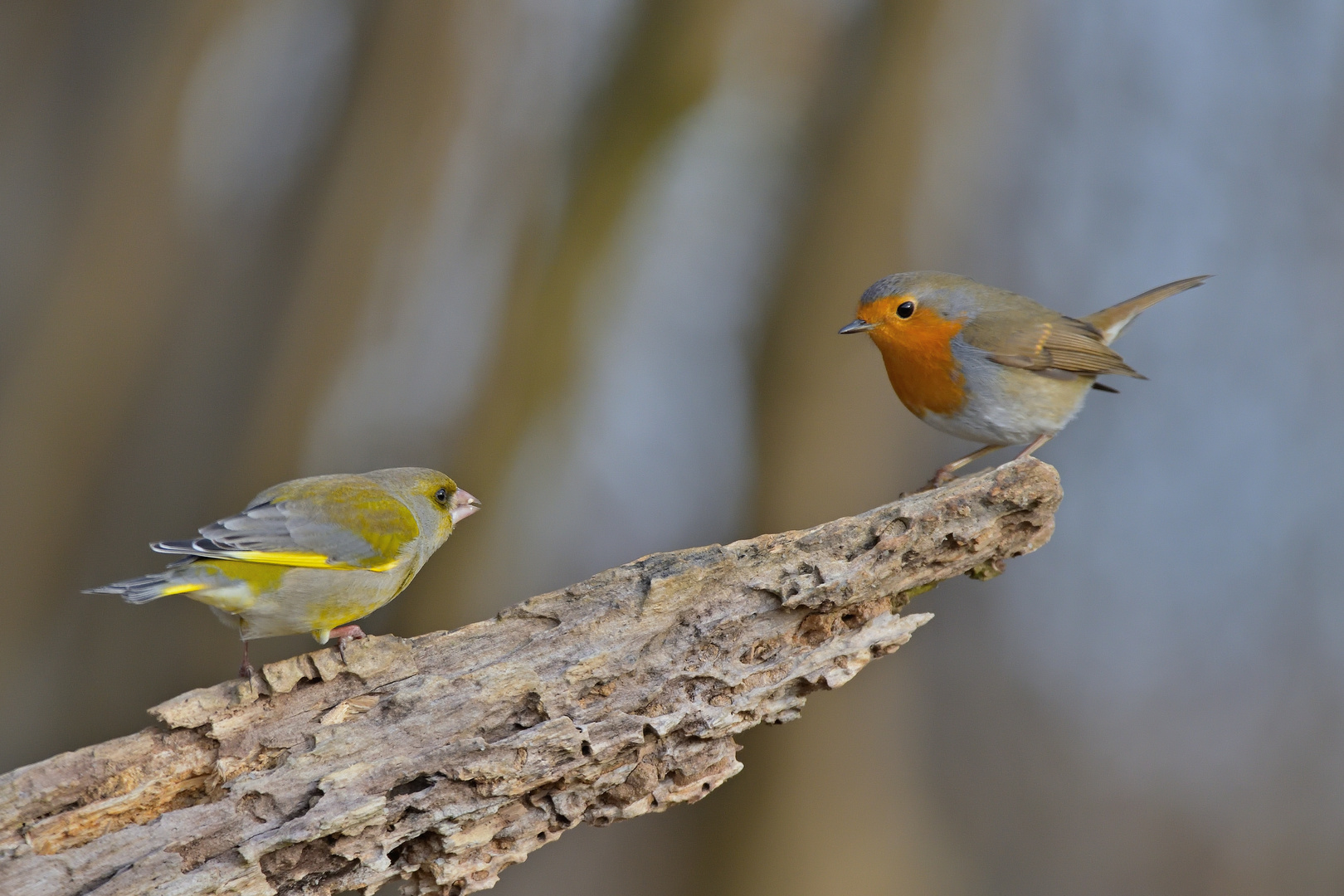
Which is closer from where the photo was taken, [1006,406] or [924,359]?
[1006,406]

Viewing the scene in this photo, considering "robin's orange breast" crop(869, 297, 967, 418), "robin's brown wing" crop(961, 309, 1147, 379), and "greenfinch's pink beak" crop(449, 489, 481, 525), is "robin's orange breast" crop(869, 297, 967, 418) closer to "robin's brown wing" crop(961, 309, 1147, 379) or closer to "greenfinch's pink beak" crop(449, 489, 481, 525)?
"robin's brown wing" crop(961, 309, 1147, 379)

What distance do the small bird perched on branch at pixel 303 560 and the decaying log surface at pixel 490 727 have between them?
20cm

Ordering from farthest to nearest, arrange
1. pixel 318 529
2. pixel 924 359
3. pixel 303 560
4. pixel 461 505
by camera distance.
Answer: pixel 924 359 → pixel 461 505 → pixel 318 529 → pixel 303 560

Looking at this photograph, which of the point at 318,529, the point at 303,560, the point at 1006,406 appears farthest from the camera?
the point at 1006,406

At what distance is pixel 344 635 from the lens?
3.30m

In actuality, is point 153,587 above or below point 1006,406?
above

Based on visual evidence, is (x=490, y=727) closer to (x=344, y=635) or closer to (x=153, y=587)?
(x=344, y=635)

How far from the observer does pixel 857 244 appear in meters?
5.68

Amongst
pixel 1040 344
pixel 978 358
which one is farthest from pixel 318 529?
pixel 1040 344

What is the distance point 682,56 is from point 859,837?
4451 millimetres

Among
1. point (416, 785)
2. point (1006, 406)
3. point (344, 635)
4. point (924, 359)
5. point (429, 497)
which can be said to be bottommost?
point (416, 785)

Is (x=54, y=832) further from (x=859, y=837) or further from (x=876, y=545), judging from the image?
(x=859, y=837)

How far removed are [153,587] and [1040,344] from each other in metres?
3.21

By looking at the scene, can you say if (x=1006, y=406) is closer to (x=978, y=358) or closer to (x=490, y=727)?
(x=978, y=358)
